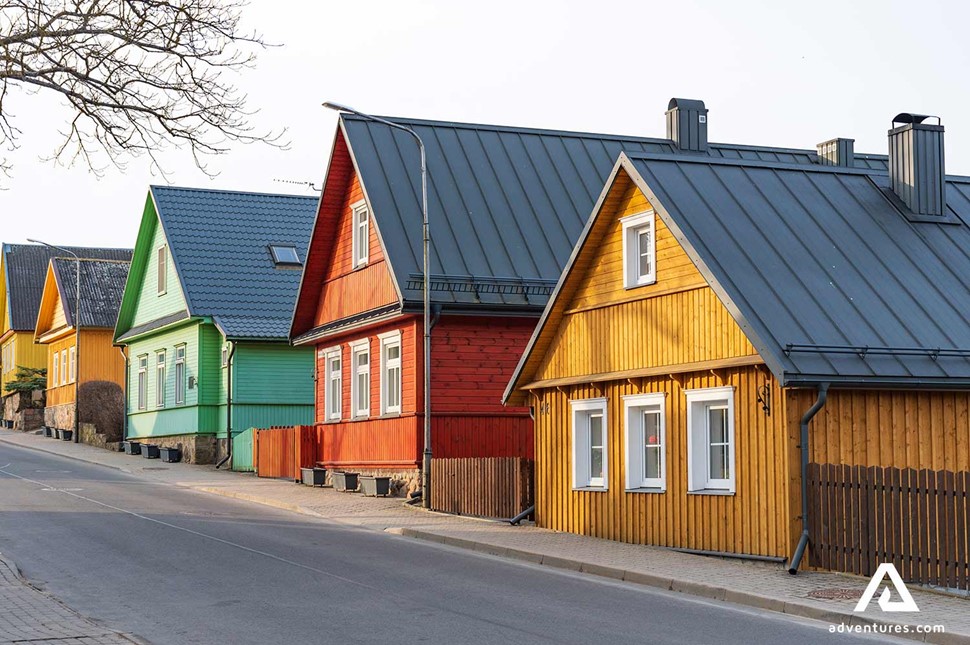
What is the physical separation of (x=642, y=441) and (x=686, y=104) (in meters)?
16.2

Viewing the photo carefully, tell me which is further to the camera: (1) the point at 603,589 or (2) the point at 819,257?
(2) the point at 819,257

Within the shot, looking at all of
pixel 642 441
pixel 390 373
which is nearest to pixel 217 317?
pixel 390 373

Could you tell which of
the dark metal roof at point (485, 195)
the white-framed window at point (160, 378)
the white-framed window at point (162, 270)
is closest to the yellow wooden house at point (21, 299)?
the white-framed window at point (160, 378)

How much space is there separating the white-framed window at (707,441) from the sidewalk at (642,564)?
3.61 ft

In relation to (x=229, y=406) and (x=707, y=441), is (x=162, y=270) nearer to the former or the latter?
(x=229, y=406)

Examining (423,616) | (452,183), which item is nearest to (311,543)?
(423,616)

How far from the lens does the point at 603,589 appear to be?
15.1 metres

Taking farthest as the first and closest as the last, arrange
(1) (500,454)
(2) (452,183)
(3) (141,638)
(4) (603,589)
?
(2) (452,183), (1) (500,454), (4) (603,589), (3) (141,638)

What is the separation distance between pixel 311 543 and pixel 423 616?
7011 mm

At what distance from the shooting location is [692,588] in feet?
49.3

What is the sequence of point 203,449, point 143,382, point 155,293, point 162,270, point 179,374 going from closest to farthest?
1. point 203,449
2. point 179,374
3. point 162,270
4. point 155,293
5. point 143,382

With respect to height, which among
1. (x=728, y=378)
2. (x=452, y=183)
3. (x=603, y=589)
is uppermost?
(x=452, y=183)

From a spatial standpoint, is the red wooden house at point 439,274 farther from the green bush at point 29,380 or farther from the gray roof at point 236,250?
the green bush at point 29,380

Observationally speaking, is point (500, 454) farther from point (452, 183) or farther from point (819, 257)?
point (819, 257)
